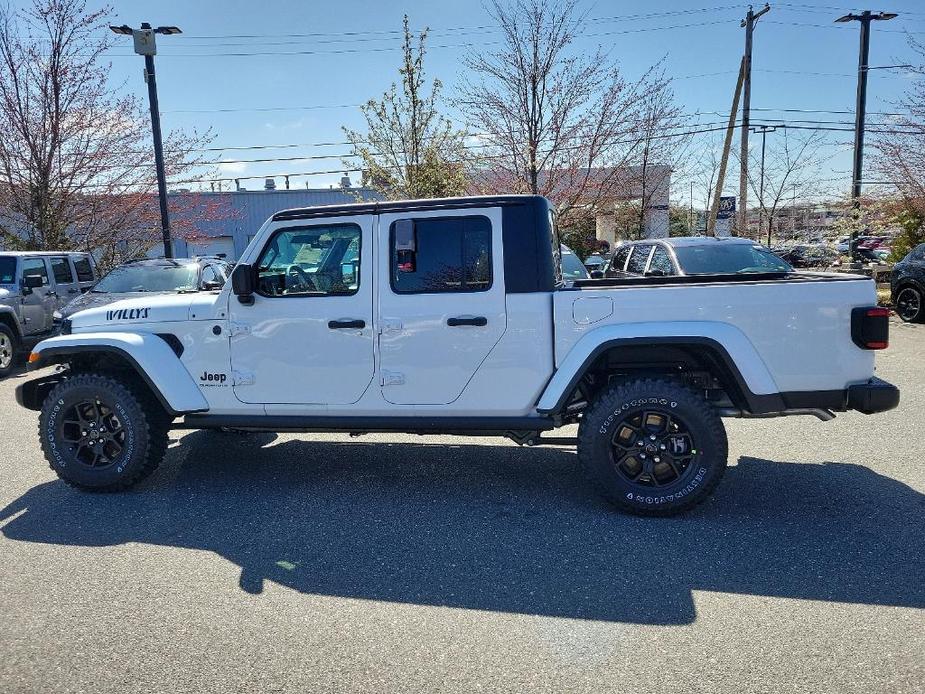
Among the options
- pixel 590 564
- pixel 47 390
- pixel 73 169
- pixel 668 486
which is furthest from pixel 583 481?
pixel 73 169

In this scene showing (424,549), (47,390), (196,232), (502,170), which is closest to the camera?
(424,549)

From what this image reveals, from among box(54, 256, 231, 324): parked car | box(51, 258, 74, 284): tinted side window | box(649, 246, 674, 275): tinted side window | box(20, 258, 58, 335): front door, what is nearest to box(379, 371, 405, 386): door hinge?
box(54, 256, 231, 324): parked car

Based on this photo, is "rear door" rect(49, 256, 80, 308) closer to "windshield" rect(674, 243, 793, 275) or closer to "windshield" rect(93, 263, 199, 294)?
"windshield" rect(93, 263, 199, 294)

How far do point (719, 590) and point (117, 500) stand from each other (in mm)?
3984

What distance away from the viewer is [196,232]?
1930 centimetres

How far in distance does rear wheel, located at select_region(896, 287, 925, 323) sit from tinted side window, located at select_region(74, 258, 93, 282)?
14.5m

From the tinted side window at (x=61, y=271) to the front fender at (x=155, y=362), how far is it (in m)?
7.62

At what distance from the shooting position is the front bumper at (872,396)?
4.16 m

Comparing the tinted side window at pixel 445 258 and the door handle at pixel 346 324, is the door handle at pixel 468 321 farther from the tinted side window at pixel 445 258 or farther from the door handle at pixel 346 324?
the door handle at pixel 346 324

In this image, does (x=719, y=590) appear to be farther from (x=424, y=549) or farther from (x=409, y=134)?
(x=409, y=134)

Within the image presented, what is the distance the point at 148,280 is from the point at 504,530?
27.4ft

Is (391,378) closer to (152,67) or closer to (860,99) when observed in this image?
(152,67)

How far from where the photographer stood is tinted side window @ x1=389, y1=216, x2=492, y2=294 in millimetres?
4625

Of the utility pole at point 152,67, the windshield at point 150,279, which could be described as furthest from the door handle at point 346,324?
the utility pole at point 152,67
